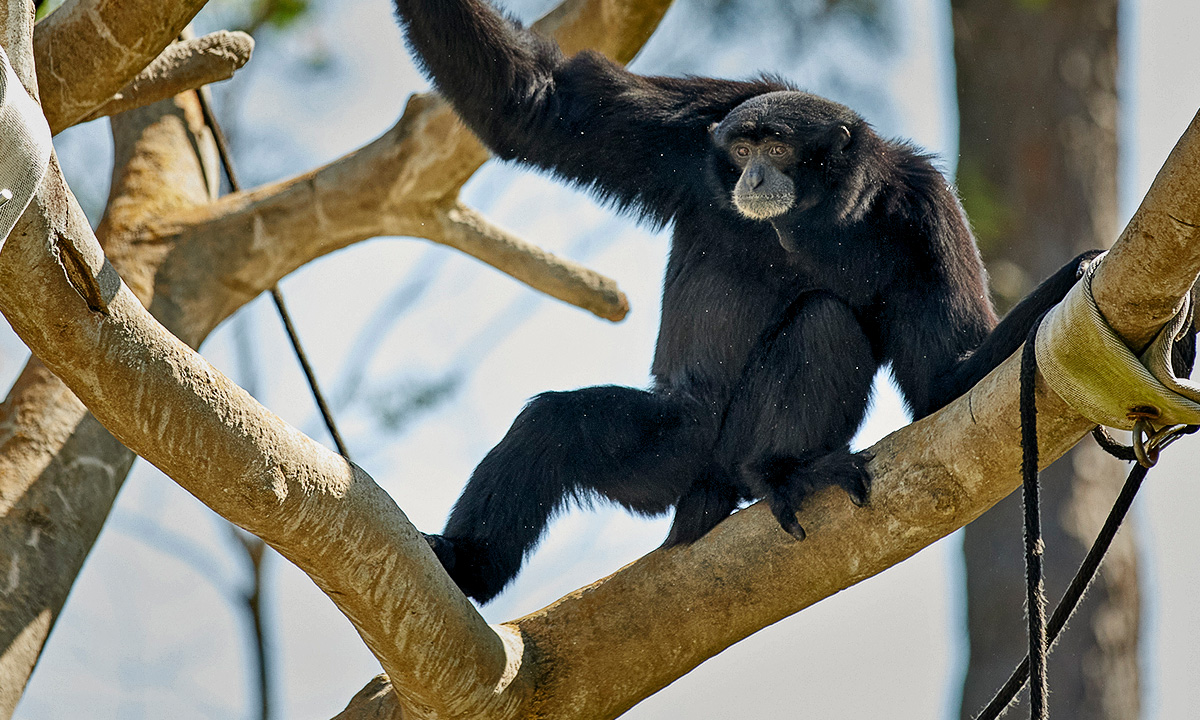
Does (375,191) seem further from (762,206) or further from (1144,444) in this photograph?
(1144,444)

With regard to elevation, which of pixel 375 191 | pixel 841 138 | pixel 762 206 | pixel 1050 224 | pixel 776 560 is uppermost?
pixel 1050 224

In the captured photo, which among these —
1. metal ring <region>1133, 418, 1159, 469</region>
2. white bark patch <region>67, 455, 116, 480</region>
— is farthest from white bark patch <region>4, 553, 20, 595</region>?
metal ring <region>1133, 418, 1159, 469</region>

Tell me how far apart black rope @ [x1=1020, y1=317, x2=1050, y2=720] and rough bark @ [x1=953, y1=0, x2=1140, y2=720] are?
262 inches

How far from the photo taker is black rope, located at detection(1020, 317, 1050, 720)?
3.04 metres

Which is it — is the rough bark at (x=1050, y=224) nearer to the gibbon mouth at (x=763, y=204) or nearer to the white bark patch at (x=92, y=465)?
the gibbon mouth at (x=763, y=204)

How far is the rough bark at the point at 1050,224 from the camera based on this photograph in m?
9.55

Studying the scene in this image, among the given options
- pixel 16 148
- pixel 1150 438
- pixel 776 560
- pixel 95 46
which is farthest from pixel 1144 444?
pixel 95 46

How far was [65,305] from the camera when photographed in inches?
101

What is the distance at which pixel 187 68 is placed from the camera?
4.74 metres

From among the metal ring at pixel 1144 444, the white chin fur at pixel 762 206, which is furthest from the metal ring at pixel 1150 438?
the white chin fur at pixel 762 206

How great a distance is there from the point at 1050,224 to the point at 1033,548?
27.4 ft

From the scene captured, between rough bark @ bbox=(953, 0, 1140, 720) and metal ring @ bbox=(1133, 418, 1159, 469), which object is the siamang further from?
rough bark @ bbox=(953, 0, 1140, 720)

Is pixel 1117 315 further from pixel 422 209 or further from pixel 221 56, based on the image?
pixel 422 209

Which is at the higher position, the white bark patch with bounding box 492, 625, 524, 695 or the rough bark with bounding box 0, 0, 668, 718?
the rough bark with bounding box 0, 0, 668, 718
